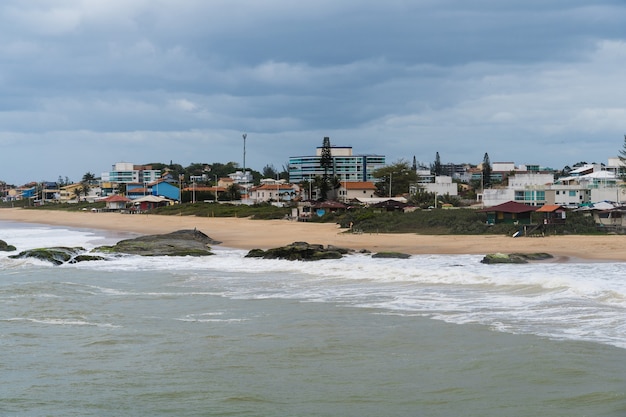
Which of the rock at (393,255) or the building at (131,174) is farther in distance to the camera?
the building at (131,174)

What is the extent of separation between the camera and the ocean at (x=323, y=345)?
34.2ft

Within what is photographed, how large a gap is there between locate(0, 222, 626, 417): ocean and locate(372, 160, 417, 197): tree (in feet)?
250

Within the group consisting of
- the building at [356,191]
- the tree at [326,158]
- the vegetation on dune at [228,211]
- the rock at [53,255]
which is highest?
the tree at [326,158]

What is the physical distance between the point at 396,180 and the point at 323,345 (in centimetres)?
8883

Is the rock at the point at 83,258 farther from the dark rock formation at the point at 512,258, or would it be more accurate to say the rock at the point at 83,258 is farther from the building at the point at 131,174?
the building at the point at 131,174

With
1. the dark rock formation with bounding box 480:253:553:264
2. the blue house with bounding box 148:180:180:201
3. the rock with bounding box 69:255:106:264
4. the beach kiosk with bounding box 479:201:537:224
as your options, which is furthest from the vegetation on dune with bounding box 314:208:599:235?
the blue house with bounding box 148:180:180:201

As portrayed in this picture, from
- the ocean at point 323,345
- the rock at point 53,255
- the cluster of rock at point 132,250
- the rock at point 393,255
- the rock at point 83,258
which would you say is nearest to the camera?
the ocean at point 323,345

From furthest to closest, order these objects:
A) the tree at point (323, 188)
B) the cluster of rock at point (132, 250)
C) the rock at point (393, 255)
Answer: the tree at point (323, 188), the cluster of rock at point (132, 250), the rock at point (393, 255)

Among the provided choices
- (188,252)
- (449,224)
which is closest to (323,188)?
(449,224)

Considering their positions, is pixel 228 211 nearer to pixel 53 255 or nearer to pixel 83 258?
pixel 83 258

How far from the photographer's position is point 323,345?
1392 centimetres

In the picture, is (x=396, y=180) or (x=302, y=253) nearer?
(x=302, y=253)

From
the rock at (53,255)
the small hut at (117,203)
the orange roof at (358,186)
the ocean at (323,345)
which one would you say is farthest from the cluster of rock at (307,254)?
the small hut at (117,203)

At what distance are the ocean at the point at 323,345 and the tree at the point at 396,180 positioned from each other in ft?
250
